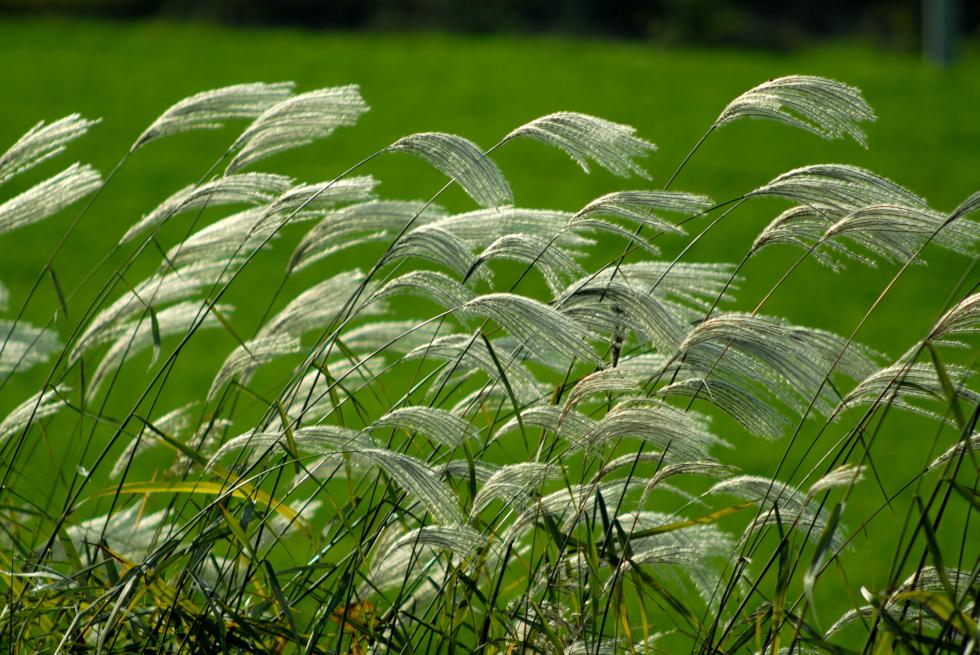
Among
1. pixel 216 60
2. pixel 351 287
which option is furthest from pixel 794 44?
pixel 351 287

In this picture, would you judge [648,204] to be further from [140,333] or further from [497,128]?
[497,128]

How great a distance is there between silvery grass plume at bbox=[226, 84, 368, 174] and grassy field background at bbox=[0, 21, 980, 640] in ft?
9.42

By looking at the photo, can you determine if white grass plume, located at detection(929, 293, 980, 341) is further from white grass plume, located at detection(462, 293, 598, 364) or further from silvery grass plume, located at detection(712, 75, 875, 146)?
white grass plume, located at detection(462, 293, 598, 364)

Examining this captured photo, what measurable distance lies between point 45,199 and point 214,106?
32 centimetres

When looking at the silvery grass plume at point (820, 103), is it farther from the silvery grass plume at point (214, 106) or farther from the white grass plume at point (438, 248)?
the silvery grass plume at point (214, 106)

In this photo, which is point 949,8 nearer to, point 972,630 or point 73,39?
point 73,39

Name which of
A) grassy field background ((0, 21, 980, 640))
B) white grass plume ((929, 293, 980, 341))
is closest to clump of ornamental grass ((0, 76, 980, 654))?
white grass plume ((929, 293, 980, 341))

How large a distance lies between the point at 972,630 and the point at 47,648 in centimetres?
133

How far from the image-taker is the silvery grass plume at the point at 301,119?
5.80 ft

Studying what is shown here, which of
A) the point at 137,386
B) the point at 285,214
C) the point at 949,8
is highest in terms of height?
the point at 285,214

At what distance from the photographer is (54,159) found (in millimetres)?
8312

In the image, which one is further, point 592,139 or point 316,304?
point 316,304

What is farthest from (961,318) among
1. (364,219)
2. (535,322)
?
(364,219)

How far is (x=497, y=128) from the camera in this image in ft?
27.8
